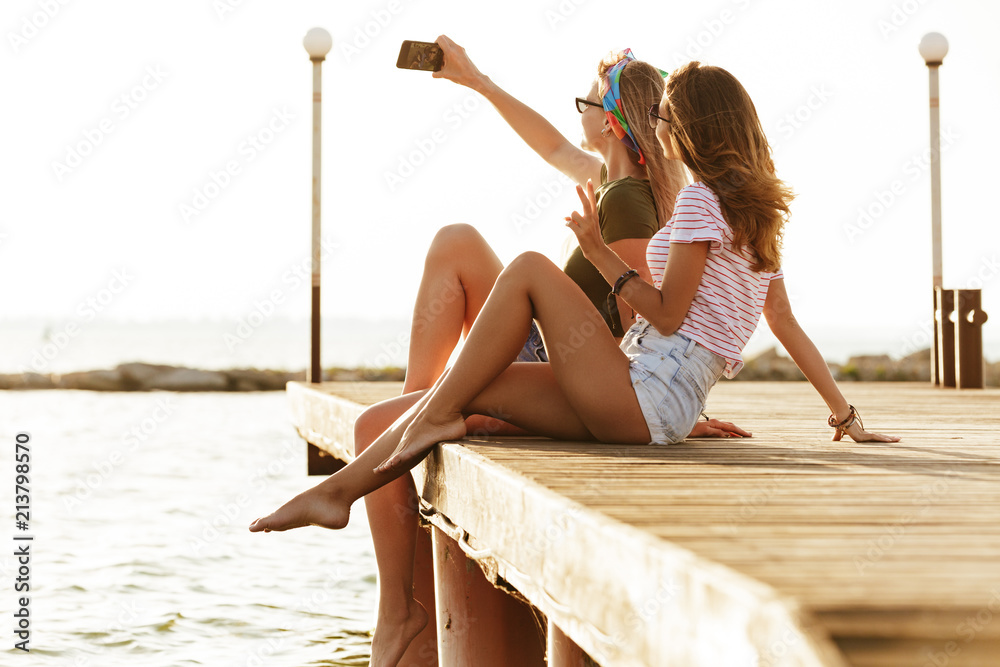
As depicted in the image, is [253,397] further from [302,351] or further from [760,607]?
[302,351]

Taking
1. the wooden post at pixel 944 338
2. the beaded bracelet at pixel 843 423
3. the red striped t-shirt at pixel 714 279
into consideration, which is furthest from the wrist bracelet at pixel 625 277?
the wooden post at pixel 944 338

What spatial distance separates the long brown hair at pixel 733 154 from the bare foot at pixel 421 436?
2.92 feet

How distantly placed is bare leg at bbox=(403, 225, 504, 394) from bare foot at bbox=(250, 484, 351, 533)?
62 cm

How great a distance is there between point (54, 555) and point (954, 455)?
6.63m

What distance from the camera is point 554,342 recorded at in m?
2.63

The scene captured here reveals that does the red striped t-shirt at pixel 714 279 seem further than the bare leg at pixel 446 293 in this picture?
No

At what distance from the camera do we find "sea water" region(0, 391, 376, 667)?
544 cm

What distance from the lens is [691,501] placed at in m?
1.79

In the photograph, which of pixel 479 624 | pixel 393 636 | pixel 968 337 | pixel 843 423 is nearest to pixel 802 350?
pixel 843 423

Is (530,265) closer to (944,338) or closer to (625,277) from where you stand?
(625,277)

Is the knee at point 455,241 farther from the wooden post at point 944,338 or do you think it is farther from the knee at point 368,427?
the wooden post at point 944,338

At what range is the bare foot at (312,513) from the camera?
2.66 metres

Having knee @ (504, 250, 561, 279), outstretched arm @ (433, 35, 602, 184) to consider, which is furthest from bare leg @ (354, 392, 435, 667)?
outstretched arm @ (433, 35, 602, 184)

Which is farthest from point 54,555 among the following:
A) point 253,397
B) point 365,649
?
point 253,397
